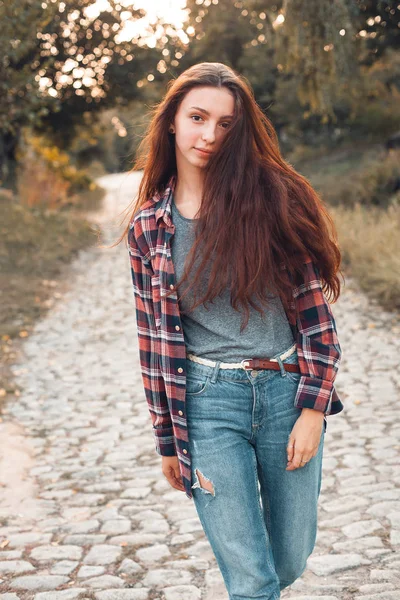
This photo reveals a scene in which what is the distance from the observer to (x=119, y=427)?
623 centimetres

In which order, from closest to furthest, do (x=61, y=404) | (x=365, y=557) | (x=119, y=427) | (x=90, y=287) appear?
1. (x=365, y=557)
2. (x=119, y=427)
3. (x=61, y=404)
4. (x=90, y=287)

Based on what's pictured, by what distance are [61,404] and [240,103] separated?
496cm

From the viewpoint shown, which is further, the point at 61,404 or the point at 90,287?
the point at 90,287

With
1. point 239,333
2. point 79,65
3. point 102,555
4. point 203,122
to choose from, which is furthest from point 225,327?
point 79,65

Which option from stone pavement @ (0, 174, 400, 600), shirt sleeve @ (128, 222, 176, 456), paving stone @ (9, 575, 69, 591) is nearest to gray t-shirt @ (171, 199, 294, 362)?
shirt sleeve @ (128, 222, 176, 456)

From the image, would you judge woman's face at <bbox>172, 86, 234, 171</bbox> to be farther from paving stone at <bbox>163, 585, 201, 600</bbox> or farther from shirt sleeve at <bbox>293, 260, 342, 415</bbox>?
paving stone at <bbox>163, 585, 201, 600</bbox>

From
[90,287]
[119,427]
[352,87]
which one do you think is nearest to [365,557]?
[119,427]

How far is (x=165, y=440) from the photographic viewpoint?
2.52 meters

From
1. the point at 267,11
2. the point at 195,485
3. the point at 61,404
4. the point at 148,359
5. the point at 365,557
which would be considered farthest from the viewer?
the point at 267,11

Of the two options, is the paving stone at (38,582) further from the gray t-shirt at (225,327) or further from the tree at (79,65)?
the tree at (79,65)

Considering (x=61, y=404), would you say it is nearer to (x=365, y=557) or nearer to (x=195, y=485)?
(x=365, y=557)

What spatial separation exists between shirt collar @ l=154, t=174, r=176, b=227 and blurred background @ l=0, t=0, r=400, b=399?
0.79m

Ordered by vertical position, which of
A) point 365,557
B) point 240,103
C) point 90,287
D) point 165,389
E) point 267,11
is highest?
point 267,11

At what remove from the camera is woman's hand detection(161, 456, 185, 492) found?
8.34 ft
